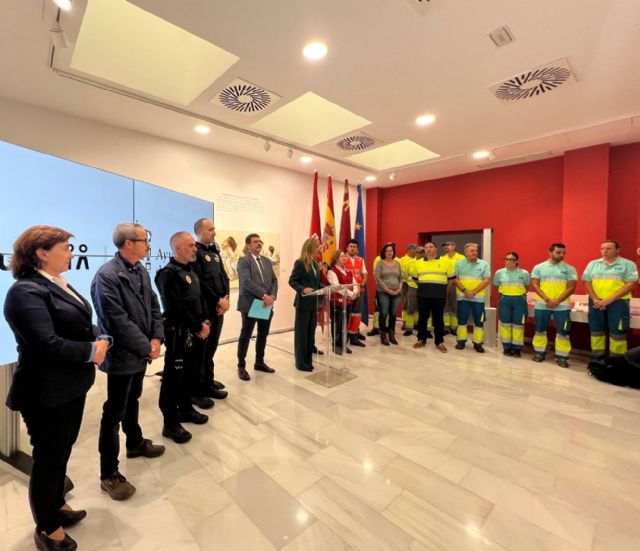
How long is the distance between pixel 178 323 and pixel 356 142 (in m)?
3.49

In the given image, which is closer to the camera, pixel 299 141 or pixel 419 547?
pixel 419 547

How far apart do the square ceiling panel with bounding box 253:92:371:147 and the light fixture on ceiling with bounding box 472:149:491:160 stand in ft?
6.67

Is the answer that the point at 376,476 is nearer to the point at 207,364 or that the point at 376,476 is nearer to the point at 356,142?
the point at 207,364

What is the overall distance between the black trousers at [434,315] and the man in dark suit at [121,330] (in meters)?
3.94

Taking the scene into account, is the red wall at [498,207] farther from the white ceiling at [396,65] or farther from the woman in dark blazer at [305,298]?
the woman in dark blazer at [305,298]

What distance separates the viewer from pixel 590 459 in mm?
2129

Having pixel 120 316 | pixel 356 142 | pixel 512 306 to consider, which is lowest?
pixel 512 306

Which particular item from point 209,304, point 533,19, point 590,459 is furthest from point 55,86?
point 590,459

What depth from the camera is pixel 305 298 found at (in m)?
3.63

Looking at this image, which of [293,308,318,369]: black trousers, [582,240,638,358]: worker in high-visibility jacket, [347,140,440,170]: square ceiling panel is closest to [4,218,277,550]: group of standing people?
[293,308,318,369]: black trousers

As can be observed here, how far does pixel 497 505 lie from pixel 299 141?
173 inches

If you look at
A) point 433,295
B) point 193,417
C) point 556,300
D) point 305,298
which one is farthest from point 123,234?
point 556,300

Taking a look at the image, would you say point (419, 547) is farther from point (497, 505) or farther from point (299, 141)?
point (299, 141)

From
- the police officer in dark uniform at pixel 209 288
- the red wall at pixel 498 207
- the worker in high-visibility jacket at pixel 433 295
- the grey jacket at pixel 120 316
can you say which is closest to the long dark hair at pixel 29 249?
the grey jacket at pixel 120 316
